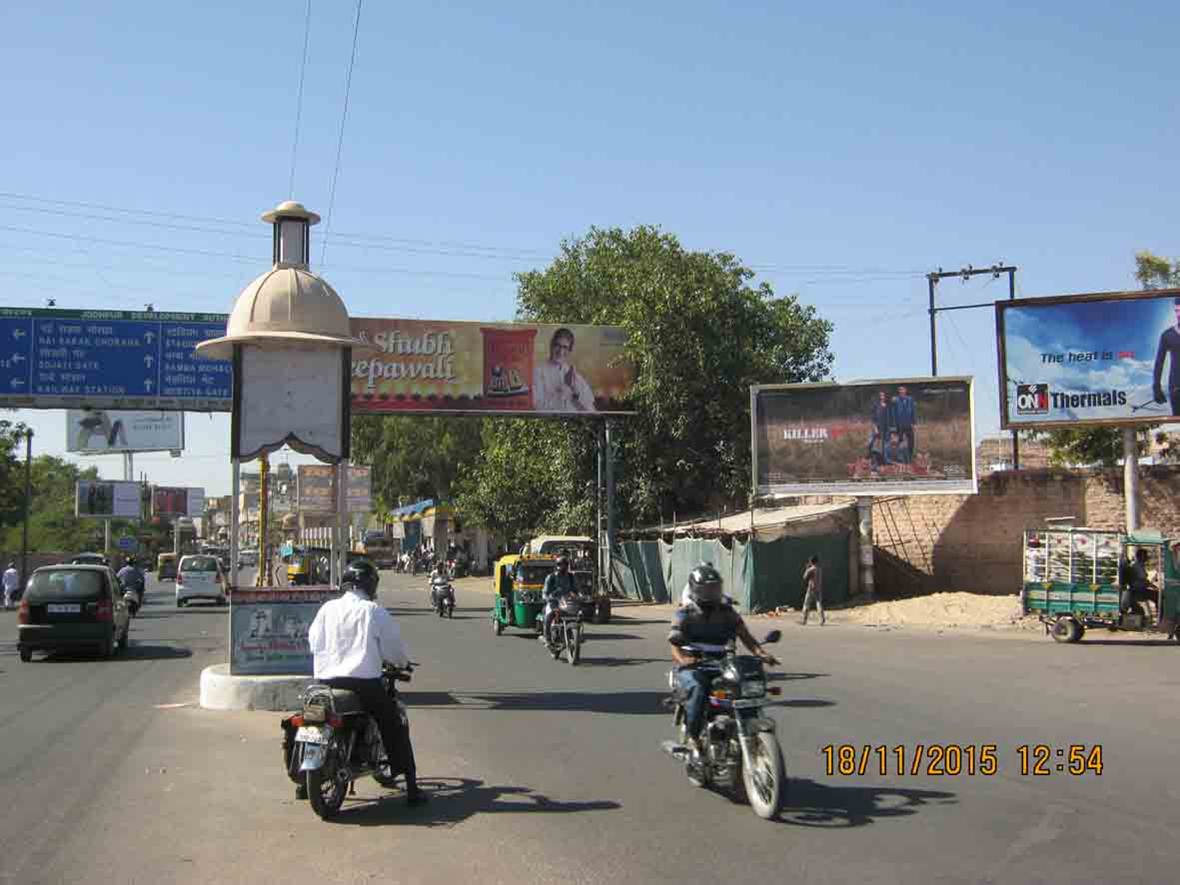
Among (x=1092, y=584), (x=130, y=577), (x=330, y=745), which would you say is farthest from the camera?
(x=130, y=577)

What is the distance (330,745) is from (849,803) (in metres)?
3.47

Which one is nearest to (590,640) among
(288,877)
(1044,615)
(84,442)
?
(1044,615)

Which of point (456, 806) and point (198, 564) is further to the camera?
point (198, 564)

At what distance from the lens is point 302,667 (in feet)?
44.2

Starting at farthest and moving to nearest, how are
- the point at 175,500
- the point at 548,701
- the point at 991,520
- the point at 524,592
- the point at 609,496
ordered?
the point at 175,500 → the point at 609,496 → the point at 991,520 → the point at 524,592 → the point at 548,701

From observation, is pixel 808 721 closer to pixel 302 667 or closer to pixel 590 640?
pixel 302 667

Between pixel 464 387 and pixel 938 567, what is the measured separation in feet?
47.4

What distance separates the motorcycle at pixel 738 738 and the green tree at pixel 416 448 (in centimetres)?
5898

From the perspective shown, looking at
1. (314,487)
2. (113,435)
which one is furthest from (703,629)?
(113,435)

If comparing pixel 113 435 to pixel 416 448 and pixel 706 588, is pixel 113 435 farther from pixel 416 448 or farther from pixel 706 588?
pixel 706 588

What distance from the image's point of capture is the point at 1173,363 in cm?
2608

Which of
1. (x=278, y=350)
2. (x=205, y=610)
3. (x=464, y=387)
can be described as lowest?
(x=205, y=610)

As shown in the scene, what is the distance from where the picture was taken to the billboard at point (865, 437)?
101 feet
